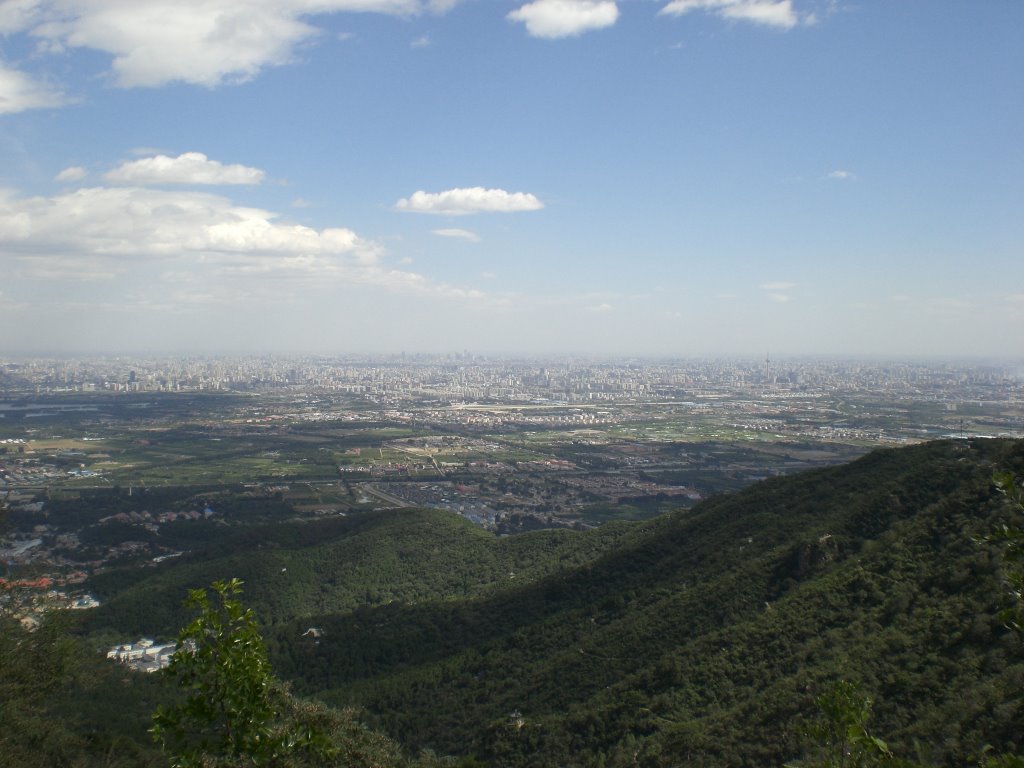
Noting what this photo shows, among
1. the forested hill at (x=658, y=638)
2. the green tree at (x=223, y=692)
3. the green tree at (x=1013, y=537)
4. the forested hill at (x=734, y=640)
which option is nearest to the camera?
the green tree at (x=1013, y=537)

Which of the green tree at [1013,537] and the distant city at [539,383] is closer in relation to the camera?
the green tree at [1013,537]

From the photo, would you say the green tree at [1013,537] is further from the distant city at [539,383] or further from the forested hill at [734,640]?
the distant city at [539,383]

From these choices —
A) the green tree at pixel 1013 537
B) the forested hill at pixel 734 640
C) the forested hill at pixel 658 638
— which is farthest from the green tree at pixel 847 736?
the forested hill at pixel 734 640

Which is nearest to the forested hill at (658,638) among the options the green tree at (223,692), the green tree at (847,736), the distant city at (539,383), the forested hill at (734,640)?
the forested hill at (734,640)

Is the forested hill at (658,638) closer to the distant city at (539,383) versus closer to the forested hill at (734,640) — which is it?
the forested hill at (734,640)

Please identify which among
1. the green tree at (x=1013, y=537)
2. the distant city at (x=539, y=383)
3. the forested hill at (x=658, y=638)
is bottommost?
the forested hill at (x=658, y=638)

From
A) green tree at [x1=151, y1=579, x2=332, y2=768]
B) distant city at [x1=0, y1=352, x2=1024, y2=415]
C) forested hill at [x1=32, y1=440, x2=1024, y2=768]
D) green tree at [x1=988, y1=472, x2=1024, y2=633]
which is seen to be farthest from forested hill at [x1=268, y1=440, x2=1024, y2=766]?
distant city at [x1=0, y1=352, x2=1024, y2=415]

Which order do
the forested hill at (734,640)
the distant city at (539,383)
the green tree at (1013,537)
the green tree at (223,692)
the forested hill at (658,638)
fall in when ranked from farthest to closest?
1. the distant city at (539,383)
2. the forested hill at (734,640)
3. the forested hill at (658,638)
4. the green tree at (223,692)
5. the green tree at (1013,537)

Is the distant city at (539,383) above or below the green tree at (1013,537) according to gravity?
below

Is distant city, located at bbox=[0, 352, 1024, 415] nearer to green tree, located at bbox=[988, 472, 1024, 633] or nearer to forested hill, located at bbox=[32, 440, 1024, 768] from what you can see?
forested hill, located at bbox=[32, 440, 1024, 768]

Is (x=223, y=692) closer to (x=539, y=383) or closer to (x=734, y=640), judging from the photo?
(x=734, y=640)
